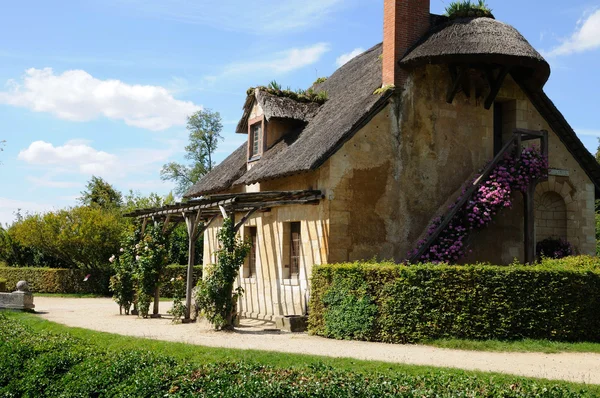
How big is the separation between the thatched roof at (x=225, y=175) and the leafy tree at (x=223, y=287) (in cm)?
602

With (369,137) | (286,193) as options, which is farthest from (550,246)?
(286,193)

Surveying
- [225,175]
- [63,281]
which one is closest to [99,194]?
[63,281]

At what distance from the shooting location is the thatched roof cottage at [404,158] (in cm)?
1509

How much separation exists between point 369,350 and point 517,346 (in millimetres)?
2747

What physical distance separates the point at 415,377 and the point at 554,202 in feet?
40.4

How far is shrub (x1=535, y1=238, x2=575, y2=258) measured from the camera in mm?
17297

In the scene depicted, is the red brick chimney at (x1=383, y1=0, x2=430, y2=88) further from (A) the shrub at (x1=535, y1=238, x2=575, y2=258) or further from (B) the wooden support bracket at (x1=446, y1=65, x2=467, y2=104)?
(A) the shrub at (x1=535, y1=238, x2=575, y2=258)

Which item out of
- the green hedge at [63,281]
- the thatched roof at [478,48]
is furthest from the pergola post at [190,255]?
the green hedge at [63,281]

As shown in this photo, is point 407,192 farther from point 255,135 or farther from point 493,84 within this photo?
point 255,135

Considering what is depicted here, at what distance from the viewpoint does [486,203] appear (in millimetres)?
15125

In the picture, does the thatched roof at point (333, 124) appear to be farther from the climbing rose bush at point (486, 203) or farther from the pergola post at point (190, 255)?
the climbing rose bush at point (486, 203)

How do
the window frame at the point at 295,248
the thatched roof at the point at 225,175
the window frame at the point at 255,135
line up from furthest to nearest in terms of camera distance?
the thatched roof at the point at 225,175, the window frame at the point at 255,135, the window frame at the point at 295,248

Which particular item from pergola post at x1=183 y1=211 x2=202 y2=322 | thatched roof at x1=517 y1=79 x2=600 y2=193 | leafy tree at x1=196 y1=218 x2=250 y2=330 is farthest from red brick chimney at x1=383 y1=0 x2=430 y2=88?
pergola post at x1=183 y1=211 x2=202 y2=322

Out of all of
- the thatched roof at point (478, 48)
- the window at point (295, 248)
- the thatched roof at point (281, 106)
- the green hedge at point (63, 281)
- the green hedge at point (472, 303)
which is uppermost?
the thatched roof at point (478, 48)
